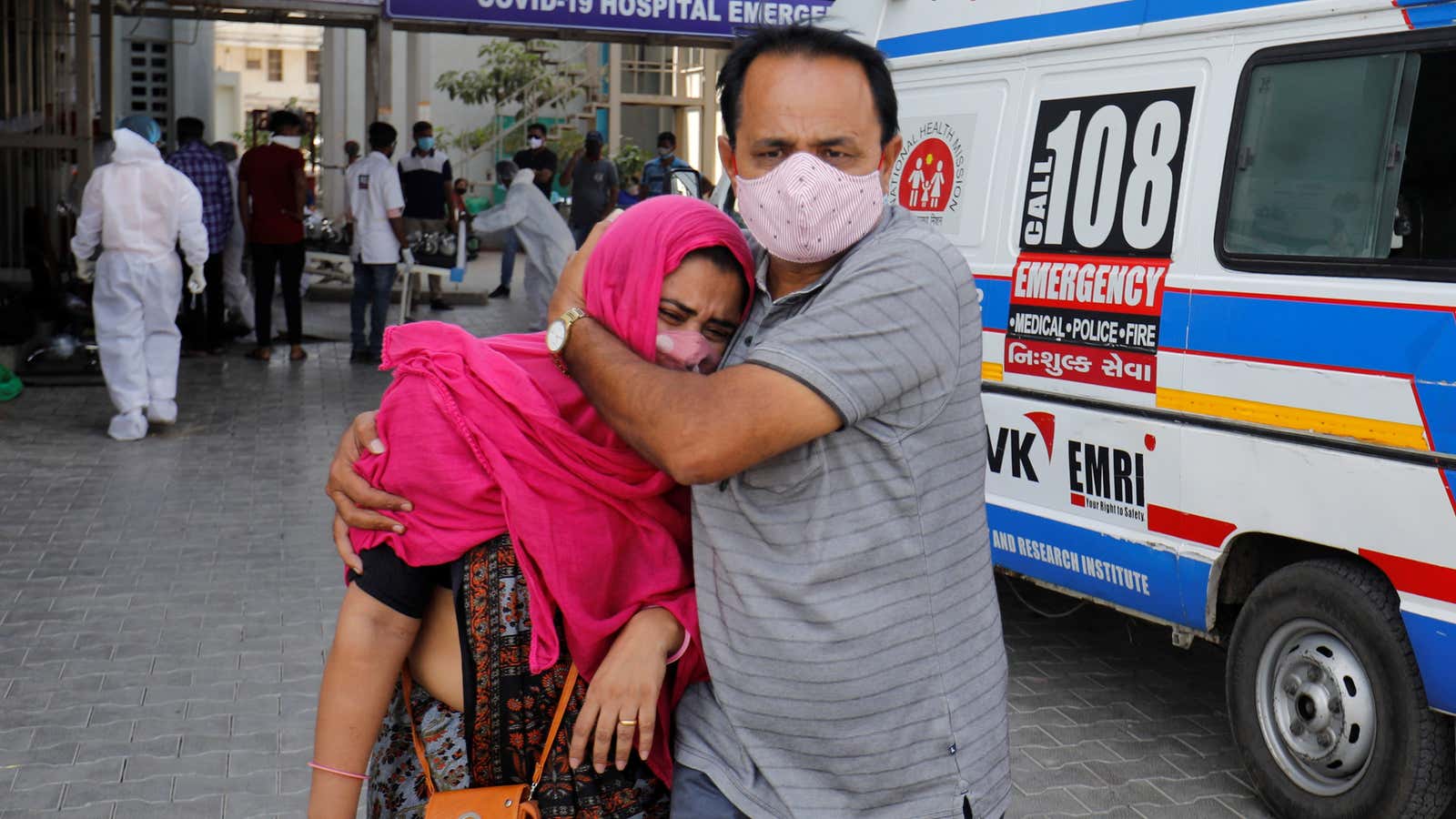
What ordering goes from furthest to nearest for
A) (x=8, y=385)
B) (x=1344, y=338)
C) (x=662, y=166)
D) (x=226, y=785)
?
(x=662, y=166) → (x=8, y=385) → (x=226, y=785) → (x=1344, y=338)

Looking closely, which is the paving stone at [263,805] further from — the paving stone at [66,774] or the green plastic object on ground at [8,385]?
the green plastic object on ground at [8,385]

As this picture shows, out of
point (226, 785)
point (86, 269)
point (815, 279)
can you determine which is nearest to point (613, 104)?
point (86, 269)

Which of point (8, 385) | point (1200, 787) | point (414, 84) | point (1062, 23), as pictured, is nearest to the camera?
point (1200, 787)

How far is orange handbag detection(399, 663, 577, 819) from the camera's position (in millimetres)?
2092

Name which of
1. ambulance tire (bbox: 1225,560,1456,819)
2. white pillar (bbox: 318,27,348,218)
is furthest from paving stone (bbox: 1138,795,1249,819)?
white pillar (bbox: 318,27,348,218)

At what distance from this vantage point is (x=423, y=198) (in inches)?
618

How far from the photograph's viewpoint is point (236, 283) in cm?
1399

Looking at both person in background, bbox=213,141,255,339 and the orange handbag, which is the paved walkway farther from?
person in background, bbox=213,141,255,339

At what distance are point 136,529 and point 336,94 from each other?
21473mm

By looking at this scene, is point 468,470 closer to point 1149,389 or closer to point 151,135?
point 1149,389

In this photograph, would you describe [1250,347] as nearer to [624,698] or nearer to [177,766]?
[624,698]

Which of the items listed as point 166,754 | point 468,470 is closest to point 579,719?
point 468,470

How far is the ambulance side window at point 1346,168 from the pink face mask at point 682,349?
8.16 feet

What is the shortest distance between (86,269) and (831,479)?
9.13m
